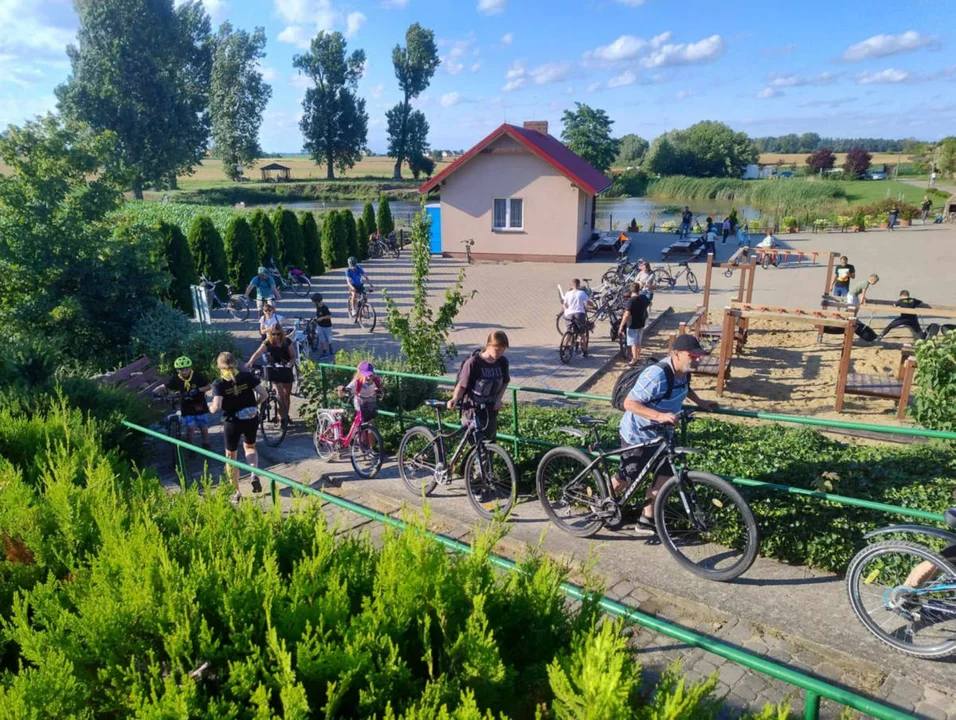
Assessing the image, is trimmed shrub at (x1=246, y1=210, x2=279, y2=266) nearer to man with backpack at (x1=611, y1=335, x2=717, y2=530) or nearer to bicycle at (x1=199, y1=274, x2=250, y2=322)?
bicycle at (x1=199, y1=274, x2=250, y2=322)

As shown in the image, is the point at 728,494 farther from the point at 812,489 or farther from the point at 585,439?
the point at 585,439

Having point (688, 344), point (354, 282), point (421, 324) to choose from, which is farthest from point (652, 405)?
point (354, 282)

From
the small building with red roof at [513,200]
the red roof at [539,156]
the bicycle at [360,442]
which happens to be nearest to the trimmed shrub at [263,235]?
the red roof at [539,156]

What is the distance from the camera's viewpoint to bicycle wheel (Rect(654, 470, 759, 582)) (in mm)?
4598

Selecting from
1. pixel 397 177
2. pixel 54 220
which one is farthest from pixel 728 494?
pixel 397 177

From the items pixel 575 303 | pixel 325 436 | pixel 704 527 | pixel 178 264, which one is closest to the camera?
pixel 704 527

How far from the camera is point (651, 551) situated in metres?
5.08

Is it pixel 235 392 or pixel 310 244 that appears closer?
pixel 235 392

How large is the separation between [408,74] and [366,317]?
227 ft

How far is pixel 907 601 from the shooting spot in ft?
12.9

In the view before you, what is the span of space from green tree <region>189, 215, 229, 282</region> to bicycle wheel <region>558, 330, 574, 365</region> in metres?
11.7

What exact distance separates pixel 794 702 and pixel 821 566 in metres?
1.34

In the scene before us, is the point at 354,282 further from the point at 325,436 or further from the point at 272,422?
the point at 325,436

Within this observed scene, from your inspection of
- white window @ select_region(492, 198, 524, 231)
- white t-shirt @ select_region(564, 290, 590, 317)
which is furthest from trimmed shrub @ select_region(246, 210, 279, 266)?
white t-shirt @ select_region(564, 290, 590, 317)
